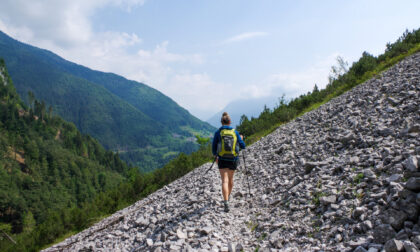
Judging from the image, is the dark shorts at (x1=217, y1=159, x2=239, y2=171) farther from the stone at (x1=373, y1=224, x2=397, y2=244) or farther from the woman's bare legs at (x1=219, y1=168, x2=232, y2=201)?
the stone at (x1=373, y1=224, x2=397, y2=244)

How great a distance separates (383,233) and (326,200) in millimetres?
1945

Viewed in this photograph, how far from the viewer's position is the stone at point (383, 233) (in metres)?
3.83

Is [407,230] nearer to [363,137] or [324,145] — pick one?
[363,137]

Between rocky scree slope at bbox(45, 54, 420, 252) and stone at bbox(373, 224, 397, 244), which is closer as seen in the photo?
stone at bbox(373, 224, 397, 244)

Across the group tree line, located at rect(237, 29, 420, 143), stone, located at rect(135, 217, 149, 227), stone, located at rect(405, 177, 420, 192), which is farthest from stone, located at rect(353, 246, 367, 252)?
tree line, located at rect(237, 29, 420, 143)

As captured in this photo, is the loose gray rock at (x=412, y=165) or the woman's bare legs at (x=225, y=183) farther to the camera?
the woman's bare legs at (x=225, y=183)

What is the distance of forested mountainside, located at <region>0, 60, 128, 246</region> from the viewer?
369 feet

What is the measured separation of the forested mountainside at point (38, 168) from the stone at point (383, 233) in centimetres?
12812

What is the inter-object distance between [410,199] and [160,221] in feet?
28.0

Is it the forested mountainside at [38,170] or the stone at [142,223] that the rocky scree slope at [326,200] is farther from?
the forested mountainside at [38,170]

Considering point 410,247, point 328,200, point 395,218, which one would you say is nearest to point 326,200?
point 328,200

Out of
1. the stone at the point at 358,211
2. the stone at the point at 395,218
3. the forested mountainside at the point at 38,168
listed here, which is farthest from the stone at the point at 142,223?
the forested mountainside at the point at 38,168

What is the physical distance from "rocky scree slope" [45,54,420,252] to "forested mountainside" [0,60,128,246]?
122m

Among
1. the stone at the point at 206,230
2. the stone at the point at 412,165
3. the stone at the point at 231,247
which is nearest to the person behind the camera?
the stone at the point at 412,165
